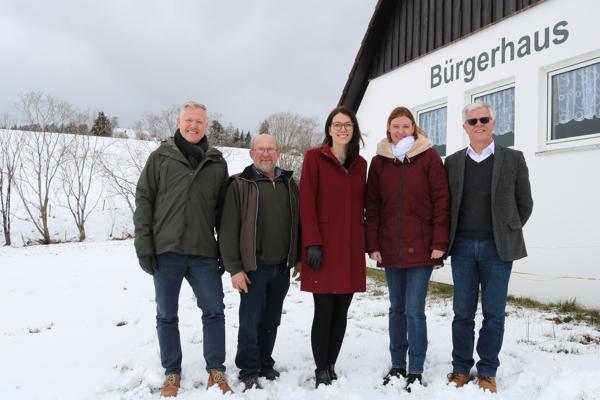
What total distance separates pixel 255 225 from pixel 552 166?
15.3 feet

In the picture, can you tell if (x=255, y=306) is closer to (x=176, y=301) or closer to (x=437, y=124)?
(x=176, y=301)

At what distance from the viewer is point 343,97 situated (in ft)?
32.6

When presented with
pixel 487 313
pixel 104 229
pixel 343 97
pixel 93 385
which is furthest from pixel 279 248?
pixel 104 229

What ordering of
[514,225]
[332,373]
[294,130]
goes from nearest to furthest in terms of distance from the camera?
[514,225] → [332,373] → [294,130]

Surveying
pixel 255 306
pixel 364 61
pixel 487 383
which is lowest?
pixel 487 383

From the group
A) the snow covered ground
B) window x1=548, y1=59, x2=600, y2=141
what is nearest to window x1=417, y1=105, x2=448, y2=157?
window x1=548, y1=59, x2=600, y2=141

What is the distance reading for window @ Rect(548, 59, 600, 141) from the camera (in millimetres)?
5496

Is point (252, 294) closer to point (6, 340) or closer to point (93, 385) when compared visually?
point (93, 385)

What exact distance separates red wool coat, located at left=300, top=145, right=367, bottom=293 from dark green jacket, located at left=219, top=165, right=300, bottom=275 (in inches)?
5.9

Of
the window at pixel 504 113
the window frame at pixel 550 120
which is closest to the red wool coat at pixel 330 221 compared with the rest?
the window frame at pixel 550 120

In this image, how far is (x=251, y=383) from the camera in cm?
323

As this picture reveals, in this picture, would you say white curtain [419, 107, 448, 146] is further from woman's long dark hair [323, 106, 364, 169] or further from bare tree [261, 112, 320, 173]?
bare tree [261, 112, 320, 173]

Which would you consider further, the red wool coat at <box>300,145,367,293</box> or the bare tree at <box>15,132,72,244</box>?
the bare tree at <box>15,132,72,244</box>

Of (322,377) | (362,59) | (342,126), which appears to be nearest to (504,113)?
(362,59)
